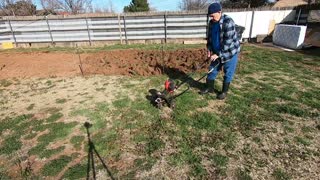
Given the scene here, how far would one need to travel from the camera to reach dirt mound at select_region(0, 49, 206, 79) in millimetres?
6887

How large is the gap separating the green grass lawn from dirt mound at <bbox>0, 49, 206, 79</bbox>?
1262 mm

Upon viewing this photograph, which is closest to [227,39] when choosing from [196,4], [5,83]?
[5,83]

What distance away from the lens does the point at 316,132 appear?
3.57m

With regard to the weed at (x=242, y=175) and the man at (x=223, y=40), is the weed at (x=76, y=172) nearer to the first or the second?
the weed at (x=242, y=175)

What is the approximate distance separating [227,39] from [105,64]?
4.55 m

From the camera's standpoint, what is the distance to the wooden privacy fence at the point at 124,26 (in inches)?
464

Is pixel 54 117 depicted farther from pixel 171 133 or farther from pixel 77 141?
pixel 171 133

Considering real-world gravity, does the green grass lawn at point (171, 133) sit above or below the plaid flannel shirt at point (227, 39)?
below

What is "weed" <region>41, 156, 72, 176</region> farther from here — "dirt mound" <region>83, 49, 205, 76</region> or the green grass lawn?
"dirt mound" <region>83, 49, 205, 76</region>

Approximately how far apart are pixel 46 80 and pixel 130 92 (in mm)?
2839

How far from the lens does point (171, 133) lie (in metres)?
3.68

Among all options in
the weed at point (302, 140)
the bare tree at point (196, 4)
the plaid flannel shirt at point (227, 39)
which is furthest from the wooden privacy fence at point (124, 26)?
the bare tree at point (196, 4)

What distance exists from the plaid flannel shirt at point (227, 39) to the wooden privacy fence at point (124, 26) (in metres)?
7.83

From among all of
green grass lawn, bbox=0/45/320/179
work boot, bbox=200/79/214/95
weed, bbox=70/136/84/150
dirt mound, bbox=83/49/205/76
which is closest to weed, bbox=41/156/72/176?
green grass lawn, bbox=0/45/320/179
